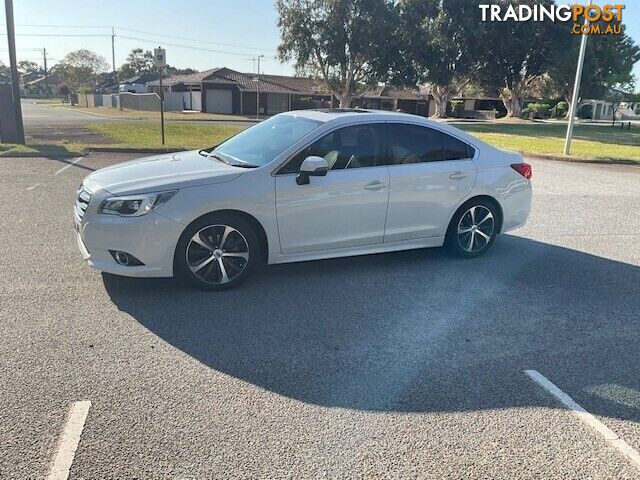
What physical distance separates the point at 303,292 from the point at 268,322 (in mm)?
752

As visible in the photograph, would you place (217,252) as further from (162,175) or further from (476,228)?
(476,228)

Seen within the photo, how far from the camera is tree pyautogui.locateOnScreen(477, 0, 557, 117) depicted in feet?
140

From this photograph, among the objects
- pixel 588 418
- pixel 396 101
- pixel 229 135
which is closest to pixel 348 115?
pixel 588 418

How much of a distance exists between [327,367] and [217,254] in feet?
5.56

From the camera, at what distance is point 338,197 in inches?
204

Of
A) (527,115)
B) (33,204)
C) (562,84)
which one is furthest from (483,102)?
(33,204)

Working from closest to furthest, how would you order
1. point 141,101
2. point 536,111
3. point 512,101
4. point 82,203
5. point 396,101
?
1. point 82,203
2. point 512,101
3. point 141,101
4. point 396,101
5. point 536,111

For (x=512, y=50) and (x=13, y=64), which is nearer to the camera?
(x=13, y=64)

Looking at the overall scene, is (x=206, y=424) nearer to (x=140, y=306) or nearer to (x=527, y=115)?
(x=140, y=306)

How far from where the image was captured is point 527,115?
6369 centimetres

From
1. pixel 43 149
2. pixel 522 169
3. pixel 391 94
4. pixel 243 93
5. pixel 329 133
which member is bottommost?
pixel 43 149

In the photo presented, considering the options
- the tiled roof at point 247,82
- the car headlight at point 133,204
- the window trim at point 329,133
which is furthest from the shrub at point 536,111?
the car headlight at point 133,204

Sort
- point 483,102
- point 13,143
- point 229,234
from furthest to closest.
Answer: point 483,102 < point 13,143 < point 229,234

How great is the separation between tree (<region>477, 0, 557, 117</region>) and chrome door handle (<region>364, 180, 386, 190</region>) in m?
41.2
